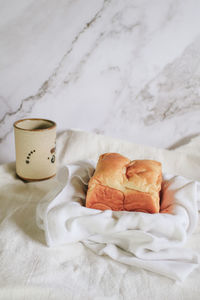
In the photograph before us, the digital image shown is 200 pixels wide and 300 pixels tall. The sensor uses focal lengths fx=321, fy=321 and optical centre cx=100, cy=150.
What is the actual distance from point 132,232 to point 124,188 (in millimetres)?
102

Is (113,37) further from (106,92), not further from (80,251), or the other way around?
(80,251)

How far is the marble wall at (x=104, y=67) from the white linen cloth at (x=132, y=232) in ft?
1.44

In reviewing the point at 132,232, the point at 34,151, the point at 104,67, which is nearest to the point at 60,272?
the point at 132,232

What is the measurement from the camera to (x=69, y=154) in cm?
106

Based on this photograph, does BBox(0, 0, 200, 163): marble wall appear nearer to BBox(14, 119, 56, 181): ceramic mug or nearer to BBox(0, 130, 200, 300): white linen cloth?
BBox(14, 119, 56, 181): ceramic mug

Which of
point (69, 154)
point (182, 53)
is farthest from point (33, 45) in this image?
point (182, 53)

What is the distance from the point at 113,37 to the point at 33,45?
0.25m

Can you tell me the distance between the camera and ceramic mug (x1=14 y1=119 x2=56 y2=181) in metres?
0.91

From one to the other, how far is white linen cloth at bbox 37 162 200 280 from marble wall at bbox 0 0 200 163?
439mm

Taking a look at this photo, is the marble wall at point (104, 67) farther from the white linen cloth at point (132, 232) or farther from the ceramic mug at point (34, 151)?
the white linen cloth at point (132, 232)

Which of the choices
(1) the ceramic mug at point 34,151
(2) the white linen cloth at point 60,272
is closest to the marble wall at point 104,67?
(1) the ceramic mug at point 34,151

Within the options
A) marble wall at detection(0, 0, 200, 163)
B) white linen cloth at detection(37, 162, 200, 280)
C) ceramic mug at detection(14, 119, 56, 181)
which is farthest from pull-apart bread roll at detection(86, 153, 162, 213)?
marble wall at detection(0, 0, 200, 163)

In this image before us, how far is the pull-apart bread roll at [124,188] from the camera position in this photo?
27.9 inches

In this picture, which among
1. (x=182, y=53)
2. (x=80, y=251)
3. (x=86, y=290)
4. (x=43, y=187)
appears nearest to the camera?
(x=86, y=290)
